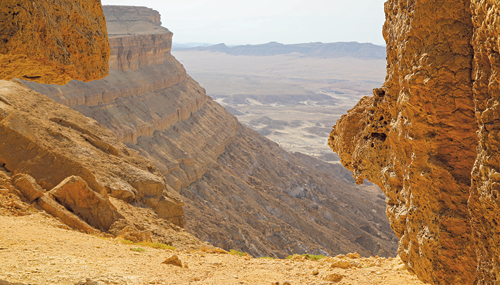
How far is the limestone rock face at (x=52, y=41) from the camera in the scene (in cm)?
544

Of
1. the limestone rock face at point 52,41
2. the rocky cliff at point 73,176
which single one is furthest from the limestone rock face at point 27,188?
the limestone rock face at point 52,41

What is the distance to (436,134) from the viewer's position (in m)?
5.62

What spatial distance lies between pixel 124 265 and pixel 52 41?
427 centimetres

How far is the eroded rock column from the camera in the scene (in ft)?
17.4

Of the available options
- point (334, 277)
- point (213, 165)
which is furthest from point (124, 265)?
point (213, 165)

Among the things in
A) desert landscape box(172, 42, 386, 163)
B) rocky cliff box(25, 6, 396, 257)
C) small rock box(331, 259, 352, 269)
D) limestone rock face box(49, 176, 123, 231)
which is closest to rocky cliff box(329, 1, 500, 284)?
small rock box(331, 259, 352, 269)

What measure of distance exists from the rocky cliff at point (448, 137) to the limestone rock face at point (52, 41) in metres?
5.18

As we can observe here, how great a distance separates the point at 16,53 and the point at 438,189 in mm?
5874

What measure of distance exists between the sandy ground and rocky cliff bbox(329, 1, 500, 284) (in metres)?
1.86

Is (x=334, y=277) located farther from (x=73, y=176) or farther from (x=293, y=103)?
(x=293, y=103)

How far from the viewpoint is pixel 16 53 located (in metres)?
5.45

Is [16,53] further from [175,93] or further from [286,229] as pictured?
[175,93]

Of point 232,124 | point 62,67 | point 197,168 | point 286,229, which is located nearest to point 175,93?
point 232,124

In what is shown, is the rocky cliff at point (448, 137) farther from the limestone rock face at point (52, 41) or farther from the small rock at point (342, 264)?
the limestone rock face at point (52, 41)
